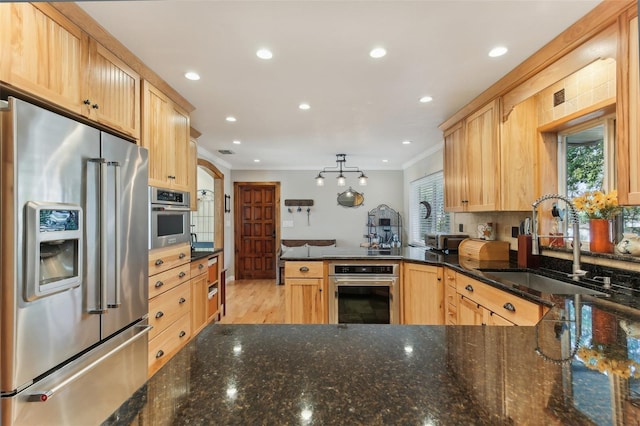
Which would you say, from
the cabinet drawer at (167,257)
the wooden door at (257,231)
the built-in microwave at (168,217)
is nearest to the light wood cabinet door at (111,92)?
the built-in microwave at (168,217)

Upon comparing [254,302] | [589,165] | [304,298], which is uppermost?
[589,165]

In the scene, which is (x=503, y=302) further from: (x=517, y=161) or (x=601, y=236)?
(x=517, y=161)

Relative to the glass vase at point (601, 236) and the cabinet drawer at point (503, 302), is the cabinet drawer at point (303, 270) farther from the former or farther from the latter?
the glass vase at point (601, 236)

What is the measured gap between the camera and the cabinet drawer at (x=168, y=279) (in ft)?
7.50

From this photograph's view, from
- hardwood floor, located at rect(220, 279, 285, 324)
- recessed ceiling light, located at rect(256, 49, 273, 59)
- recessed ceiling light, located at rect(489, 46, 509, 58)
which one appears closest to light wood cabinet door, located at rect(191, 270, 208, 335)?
hardwood floor, located at rect(220, 279, 285, 324)

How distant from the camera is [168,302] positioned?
253cm

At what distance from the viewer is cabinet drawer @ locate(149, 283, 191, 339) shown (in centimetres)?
230

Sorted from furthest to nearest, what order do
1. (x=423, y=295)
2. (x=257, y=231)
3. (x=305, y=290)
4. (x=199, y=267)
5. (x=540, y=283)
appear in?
1. (x=257, y=231)
2. (x=199, y=267)
3. (x=305, y=290)
4. (x=423, y=295)
5. (x=540, y=283)

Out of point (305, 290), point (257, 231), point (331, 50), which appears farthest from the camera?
point (257, 231)

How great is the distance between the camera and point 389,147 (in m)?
4.91

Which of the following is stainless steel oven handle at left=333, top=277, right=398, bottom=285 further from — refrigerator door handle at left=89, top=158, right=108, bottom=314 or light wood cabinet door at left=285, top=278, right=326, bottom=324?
refrigerator door handle at left=89, top=158, right=108, bottom=314

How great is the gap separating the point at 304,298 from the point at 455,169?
217cm

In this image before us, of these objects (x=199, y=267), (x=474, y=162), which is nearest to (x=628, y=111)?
(x=474, y=162)

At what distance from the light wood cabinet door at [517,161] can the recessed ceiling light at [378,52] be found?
1.32 metres
